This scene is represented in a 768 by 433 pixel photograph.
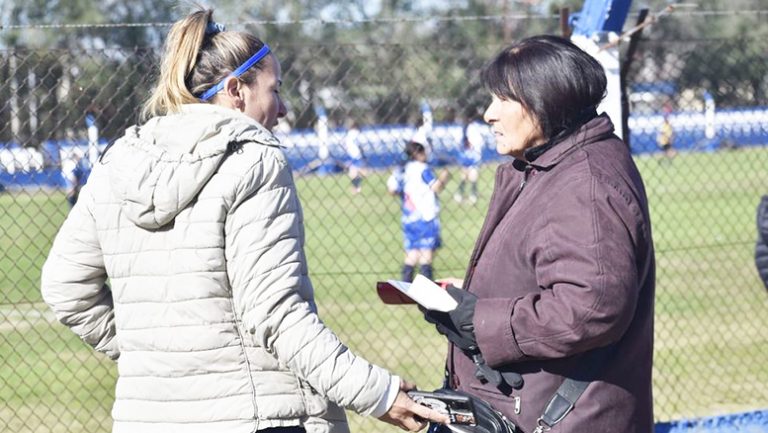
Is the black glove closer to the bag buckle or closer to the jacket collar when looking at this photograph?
the bag buckle

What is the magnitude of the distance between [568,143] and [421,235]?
7.35 meters

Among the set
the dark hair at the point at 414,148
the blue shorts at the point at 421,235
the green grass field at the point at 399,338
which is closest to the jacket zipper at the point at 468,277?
the green grass field at the point at 399,338

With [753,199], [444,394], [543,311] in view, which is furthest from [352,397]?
[753,199]

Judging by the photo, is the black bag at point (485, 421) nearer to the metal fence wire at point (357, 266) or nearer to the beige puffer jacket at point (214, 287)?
the beige puffer jacket at point (214, 287)

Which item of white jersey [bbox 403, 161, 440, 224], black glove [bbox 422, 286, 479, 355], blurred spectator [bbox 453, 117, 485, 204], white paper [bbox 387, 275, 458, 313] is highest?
white paper [bbox 387, 275, 458, 313]

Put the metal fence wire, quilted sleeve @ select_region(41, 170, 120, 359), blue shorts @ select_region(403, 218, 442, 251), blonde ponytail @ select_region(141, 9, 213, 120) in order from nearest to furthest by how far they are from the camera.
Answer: blonde ponytail @ select_region(141, 9, 213, 120) < quilted sleeve @ select_region(41, 170, 120, 359) < the metal fence wire < blue shorts @ select_region(403, 218, 442, 251)

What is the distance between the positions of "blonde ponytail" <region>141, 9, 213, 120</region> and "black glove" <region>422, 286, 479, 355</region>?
798mm

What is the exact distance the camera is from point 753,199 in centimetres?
1598

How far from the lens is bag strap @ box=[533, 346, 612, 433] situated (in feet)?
8.55

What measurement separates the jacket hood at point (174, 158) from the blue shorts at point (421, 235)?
7459 mm

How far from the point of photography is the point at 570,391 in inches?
103

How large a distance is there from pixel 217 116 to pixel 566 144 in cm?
84

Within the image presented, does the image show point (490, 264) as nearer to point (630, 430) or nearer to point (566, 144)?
point (566, 144)

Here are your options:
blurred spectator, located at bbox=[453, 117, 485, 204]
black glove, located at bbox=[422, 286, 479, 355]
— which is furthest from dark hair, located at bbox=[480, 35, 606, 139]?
blurred spectator, located at bbox=[453, 117, 485, 204]
